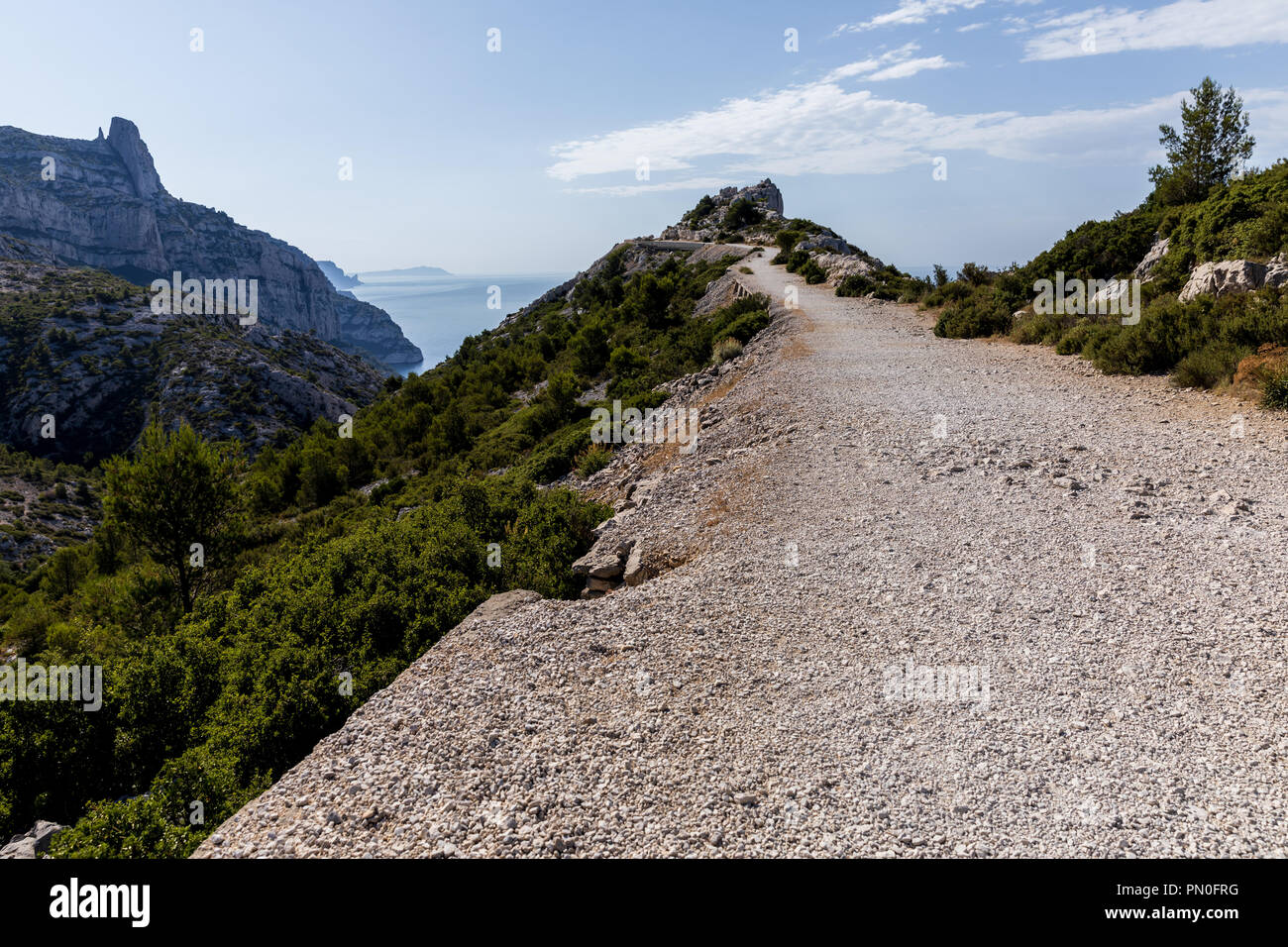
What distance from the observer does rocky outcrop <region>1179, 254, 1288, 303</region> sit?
15.2 meters

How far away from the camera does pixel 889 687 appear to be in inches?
241

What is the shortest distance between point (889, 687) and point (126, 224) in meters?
221

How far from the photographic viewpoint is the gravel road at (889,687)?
184 inches

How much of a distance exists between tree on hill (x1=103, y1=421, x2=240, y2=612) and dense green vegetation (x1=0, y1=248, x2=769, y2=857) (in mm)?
50

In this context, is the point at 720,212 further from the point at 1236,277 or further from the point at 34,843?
the point at 34,843

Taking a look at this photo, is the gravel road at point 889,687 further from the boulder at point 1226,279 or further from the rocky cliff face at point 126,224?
the rocky cliff face at point 126,224

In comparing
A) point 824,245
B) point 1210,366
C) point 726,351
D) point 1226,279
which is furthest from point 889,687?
point 824,245

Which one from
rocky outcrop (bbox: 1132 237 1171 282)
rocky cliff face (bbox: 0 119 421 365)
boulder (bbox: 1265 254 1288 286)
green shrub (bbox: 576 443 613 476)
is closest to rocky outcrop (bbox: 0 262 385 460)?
green shrub (bbox: 576 443 613 476)

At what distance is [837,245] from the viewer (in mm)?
48844

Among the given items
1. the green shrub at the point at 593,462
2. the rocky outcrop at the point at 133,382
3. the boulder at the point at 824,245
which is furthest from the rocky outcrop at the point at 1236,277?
the rocky outcrop at the point at 133,382

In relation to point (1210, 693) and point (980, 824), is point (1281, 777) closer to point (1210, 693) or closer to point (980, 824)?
point (1210, 693)

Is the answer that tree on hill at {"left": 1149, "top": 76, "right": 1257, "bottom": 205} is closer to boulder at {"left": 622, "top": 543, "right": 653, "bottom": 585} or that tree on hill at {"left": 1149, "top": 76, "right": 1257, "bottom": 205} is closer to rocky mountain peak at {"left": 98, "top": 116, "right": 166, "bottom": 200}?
boulder at {"left": 622, "top": 543, "right": 653, "bottom": 585}

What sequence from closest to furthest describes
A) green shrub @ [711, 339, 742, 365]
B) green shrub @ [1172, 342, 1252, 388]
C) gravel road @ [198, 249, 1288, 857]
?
gravel road @ [198, 249, 1288, 857] < green shrub @ [1172, 342, 1252, 388] < green shrub @ [711, 339, 742, 365]

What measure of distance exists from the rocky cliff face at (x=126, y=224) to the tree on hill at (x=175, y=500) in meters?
149
